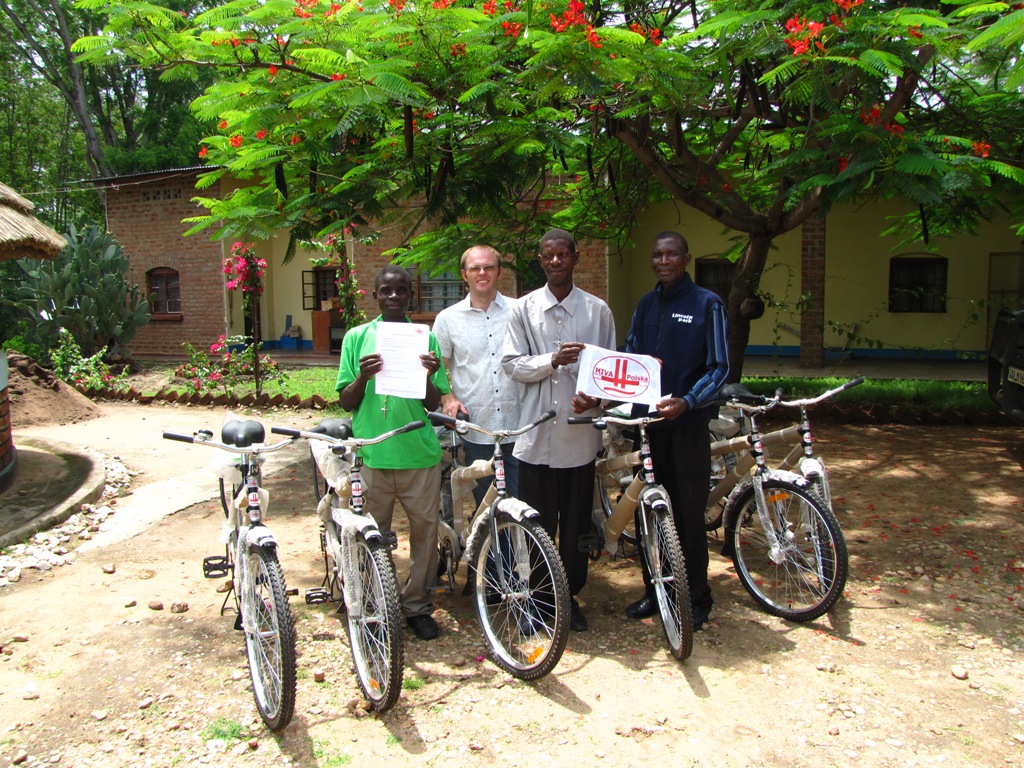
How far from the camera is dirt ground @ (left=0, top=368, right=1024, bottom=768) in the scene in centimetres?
313

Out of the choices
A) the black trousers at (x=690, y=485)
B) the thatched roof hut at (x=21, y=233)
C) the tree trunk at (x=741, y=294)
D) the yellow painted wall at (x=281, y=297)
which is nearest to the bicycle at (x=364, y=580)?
the black trousers at (x=690, y=485)

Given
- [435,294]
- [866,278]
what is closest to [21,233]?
[435,294]

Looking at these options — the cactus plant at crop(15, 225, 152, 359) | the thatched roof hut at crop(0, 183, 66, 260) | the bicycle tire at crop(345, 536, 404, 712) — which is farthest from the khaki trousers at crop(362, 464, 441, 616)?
the cactus plant at crop(15, 225, 152, 359)

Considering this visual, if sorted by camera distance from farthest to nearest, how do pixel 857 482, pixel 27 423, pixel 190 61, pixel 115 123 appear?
pixel 115 123, pixel 27 423, pixel 857 482, pixel 190 61

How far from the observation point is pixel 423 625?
4133 mm

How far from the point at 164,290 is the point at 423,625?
1712cm

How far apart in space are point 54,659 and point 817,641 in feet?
12.2

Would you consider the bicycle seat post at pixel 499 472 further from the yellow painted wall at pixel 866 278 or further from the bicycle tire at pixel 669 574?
the yellow painted wall at pixel 866 278

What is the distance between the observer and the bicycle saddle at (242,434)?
3.60m

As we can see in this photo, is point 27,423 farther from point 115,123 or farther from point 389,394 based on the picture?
point 115,123

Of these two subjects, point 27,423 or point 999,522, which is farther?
point 27,423

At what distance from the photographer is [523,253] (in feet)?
26.4

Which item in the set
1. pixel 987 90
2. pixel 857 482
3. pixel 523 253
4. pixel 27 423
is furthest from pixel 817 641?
pixel 27 423

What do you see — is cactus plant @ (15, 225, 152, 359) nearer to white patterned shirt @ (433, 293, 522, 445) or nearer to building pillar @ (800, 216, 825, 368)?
building pillar @ (800, 216, 825, 368)
